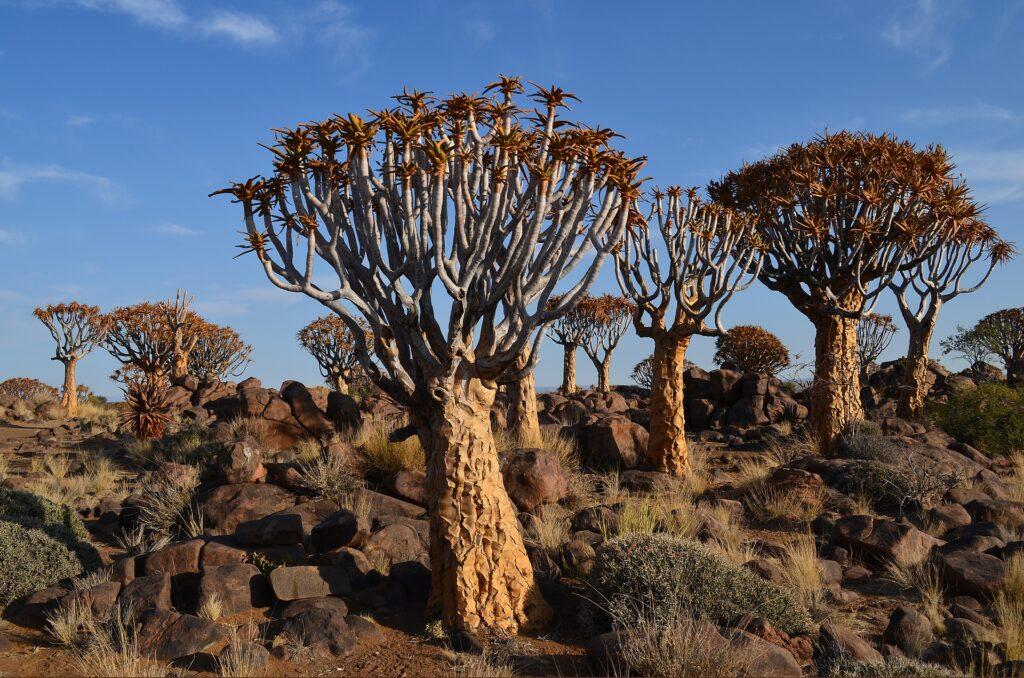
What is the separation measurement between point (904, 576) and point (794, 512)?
296 cm

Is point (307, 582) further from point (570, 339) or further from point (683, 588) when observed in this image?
point (570, 339)

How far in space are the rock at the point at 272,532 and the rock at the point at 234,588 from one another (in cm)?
75

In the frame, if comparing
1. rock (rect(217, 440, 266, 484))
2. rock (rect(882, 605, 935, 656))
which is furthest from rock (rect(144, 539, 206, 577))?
rock (rect(882, 605, 935, 656))

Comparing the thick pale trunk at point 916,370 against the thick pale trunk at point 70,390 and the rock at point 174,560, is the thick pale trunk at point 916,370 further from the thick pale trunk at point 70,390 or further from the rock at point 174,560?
the thick pale trunk at point 70,390

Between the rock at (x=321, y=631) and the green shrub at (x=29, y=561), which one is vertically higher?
the green shrub at (x=29, y=561)

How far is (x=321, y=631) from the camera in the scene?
7.02m

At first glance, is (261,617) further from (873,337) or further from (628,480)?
(873,337)

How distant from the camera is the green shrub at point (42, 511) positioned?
10367mm

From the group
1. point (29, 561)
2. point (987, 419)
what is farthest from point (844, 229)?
point (29, 561)

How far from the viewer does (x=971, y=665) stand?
20.4ft

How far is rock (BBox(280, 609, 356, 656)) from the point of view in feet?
22.5

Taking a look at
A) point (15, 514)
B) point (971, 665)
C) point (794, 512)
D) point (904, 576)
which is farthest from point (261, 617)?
point (794, 512)

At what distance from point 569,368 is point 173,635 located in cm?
2791

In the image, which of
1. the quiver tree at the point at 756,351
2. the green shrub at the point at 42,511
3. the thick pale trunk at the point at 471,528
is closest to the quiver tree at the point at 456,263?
the thick pale trunk at the point at 471,528
